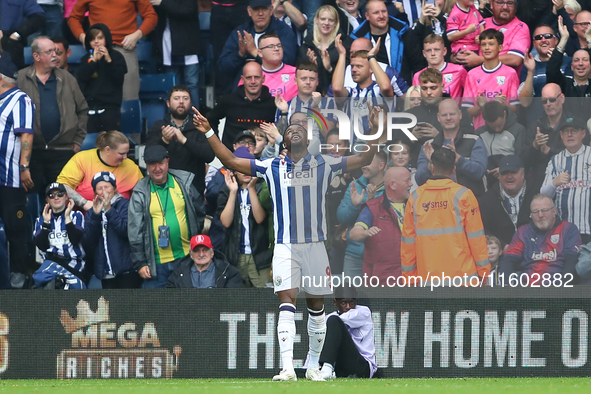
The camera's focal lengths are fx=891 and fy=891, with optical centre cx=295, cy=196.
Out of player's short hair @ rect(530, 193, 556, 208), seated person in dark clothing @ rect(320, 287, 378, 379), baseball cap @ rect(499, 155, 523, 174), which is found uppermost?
baseball cap @ rect(499, 155, 523, 174)

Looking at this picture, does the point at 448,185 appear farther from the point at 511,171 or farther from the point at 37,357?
the point at 37,357

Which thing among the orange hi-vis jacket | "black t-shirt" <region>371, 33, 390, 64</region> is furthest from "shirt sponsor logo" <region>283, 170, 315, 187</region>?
"black t-shirt" <region>371, 33, 390, 64</region>

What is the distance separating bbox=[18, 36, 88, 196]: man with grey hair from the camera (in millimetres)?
10391

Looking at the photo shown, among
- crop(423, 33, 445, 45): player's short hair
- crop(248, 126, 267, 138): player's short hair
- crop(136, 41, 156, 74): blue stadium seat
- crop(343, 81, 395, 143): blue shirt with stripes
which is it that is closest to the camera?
crop(343, 81, 395, 143): blue shirt with stripes

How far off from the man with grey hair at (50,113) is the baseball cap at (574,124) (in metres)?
5.54

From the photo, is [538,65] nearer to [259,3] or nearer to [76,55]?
[259,3]

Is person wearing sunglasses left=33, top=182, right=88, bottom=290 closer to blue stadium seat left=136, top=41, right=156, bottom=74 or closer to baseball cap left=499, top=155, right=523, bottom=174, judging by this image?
blue stadium seat left=136, top=41, right=156, bottom=74

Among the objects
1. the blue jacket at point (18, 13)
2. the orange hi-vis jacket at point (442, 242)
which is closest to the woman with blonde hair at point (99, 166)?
the blue jacket at point (18, 13)

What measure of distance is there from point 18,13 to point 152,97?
200 centimetres

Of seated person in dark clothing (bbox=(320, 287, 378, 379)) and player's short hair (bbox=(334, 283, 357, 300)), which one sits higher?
player's short hair (bbox=(334, 283, 357, 300))

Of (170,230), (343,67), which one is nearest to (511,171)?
(343,67)

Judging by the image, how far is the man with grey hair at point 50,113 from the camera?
10391mm

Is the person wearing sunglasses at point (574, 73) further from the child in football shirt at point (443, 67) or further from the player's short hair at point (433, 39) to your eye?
the player's short hair at point (433, 39)

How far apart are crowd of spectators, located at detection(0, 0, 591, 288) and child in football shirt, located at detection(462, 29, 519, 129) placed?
0.08 feet
